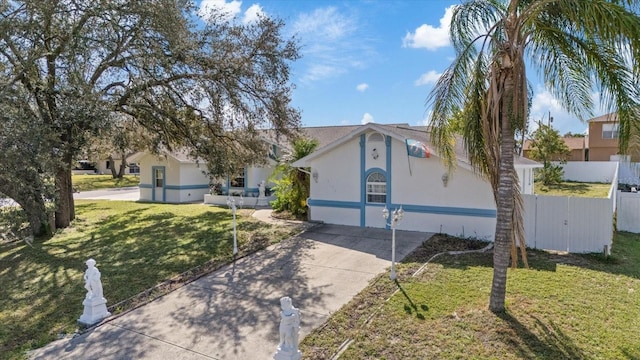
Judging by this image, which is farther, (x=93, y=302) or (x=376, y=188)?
(x=376, y=188)

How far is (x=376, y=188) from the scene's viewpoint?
13562 millimetres

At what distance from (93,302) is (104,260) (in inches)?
172

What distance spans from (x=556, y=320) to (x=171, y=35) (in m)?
12.2

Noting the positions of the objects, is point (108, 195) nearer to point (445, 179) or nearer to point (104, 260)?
point (104, 260)

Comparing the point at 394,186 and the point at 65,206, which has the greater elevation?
the point at 394,186

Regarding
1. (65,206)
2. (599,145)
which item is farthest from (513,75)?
Answer: (599,145)

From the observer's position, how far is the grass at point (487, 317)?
5.18m

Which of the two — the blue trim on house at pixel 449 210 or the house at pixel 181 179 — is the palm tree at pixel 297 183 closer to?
the blue trim on house at pixel 449 210

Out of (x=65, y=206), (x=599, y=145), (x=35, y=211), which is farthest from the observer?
(x=599, y=145)

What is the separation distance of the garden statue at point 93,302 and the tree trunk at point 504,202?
684 centimetres

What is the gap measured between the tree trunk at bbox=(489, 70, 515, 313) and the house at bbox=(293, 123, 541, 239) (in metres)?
5.55

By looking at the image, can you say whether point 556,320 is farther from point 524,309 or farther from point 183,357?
point 183,357

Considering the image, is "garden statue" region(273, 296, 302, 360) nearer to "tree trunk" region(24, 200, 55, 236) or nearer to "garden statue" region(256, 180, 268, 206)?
"tree trunk" region(24, 200, 55, 236)

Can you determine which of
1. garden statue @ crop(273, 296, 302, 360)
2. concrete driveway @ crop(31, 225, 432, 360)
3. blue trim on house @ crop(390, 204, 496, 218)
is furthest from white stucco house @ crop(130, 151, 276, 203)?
garden statue @ crop(273, 296, 302, 360)
